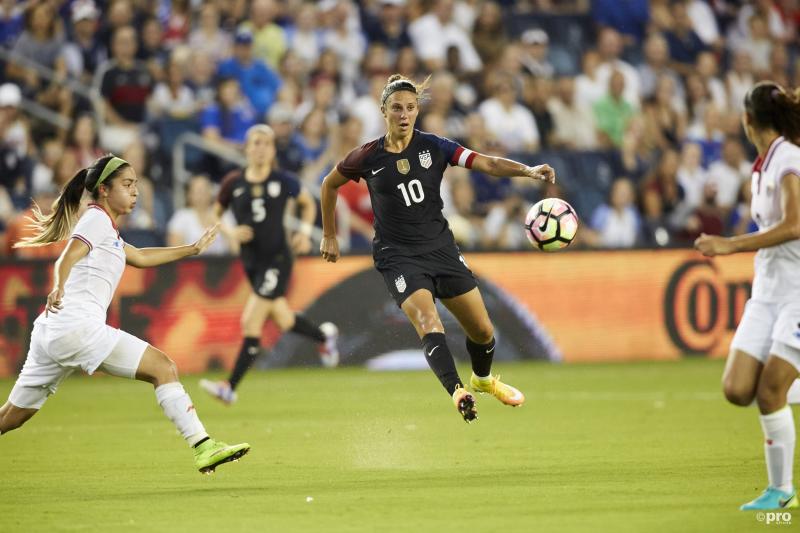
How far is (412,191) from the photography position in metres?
9.78

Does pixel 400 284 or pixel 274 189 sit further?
pixel 274 189

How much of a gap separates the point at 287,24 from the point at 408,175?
10.9 metres

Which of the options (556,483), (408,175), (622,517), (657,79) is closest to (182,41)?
(657,79)

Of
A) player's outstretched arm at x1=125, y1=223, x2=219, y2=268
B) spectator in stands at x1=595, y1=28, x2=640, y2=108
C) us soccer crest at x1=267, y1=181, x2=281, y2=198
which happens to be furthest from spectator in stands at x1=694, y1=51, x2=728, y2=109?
player's outstretched arm at x1=125, y1=223, x2=219, y2=268

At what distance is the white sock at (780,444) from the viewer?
23.0 feet

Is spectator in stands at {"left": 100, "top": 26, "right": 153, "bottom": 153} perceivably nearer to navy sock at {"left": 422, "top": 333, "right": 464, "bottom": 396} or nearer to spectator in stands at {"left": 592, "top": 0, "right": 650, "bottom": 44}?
spectator in stands at {"left": 592, "top": 0, "right": 650, "bottom": 44}

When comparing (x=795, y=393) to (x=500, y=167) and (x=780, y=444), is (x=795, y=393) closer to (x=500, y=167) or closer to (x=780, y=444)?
(x=780, y=444)

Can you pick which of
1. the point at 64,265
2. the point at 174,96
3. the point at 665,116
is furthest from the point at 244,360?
the point at 665,116

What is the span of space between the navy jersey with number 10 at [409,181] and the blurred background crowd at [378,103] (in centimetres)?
682

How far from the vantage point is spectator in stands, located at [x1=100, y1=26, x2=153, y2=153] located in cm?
1781

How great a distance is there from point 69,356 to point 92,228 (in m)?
0.83

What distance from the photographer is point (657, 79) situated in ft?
72.5

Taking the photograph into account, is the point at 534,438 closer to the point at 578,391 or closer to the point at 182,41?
the point at 578,391

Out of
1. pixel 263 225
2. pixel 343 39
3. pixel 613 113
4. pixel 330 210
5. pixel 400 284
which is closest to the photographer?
pixel 400 284
